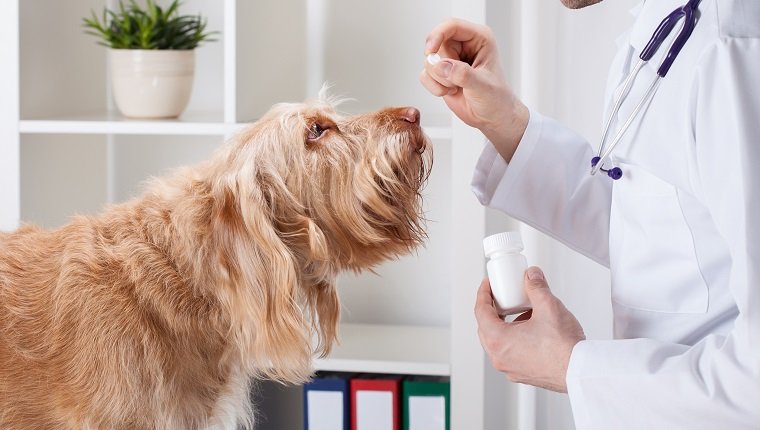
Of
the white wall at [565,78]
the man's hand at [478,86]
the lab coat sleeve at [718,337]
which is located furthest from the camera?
the white wall at [565,78]

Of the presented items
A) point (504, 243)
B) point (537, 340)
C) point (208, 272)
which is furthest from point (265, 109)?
point (537, 340)

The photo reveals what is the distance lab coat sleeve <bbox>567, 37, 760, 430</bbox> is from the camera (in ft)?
2.61

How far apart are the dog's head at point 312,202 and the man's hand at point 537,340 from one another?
224 mm

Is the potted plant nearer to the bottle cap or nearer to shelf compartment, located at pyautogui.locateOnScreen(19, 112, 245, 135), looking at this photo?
shelf compartment, located at pyautogui.locateOnScreen(19, 112, 245, 135)

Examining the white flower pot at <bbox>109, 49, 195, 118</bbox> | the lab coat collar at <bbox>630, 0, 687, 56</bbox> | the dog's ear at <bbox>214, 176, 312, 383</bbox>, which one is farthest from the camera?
the white flower pot at <bbox>109, 49, 195, 118</bbox>

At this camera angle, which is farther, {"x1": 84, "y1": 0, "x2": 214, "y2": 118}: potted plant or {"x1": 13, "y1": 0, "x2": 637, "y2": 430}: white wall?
{"x1": 84, "y1": 0, "x2": 214, "y2": 118}: potted plant

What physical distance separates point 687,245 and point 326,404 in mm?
1069

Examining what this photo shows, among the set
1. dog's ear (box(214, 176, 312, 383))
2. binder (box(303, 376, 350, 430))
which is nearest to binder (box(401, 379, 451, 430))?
binder (box(303, 376, 350, 430))

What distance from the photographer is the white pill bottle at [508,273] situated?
3.56 feet

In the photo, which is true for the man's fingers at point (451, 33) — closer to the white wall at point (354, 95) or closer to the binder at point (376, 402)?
the white wall at point (354, 95)

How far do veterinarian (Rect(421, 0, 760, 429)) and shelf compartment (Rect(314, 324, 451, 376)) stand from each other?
0.71 metres

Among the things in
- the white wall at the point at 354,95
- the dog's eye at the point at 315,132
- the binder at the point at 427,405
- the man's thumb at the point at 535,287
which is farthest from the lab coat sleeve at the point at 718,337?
the binder at the point at 427,405

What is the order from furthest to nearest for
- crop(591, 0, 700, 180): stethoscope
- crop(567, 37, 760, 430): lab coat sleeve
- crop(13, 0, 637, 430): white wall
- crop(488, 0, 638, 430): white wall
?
crop(13, 0, 637, 430): white wall < crop(488, 0, 638, 430): white wall < crop(591, 0, 700, 180): stethoscope < crop(567, 37, 760, 430): lab coat sleeve

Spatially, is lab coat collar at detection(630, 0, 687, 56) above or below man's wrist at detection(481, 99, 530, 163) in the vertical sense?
above
